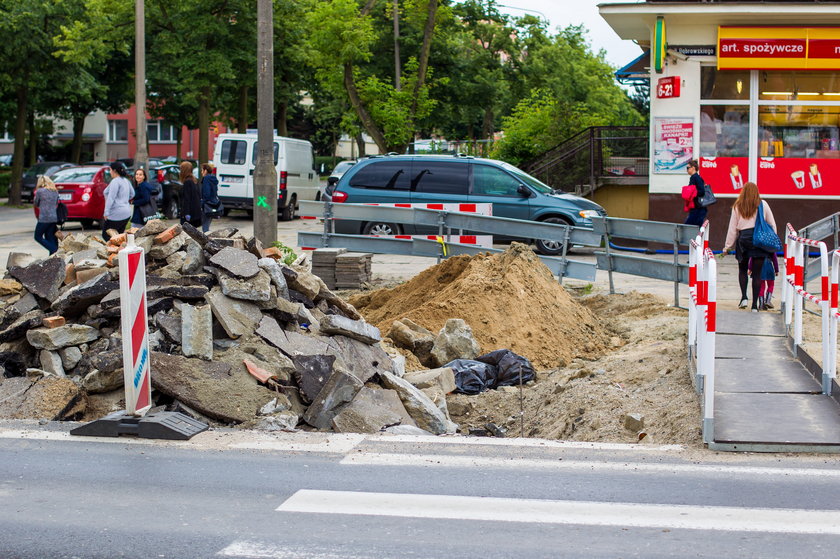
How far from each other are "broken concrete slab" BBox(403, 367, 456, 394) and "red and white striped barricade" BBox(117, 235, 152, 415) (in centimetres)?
275

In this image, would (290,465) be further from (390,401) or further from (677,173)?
(677,173)

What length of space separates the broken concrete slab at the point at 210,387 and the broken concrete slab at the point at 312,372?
293 mm

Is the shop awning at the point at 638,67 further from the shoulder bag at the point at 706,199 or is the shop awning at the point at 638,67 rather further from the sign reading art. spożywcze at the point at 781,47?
the shoulder bag at the point at 706,199

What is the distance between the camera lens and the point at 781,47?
63.9ft

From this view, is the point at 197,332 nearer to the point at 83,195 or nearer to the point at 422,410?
the point at 422,410

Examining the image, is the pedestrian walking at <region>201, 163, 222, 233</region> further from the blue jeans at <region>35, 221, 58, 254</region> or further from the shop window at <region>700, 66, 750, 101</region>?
the shop window at <region>700, 66, 750, 101</region>

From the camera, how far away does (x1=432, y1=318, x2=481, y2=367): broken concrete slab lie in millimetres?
10109

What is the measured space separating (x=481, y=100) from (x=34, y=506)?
42.6 m

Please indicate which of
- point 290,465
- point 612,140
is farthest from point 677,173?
point 290,465

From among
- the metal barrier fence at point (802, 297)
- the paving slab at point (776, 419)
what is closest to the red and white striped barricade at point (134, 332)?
the paving slab at point (776, 419)

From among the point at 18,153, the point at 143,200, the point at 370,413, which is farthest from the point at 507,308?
the point at 18,153

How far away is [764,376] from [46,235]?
14.2 meters

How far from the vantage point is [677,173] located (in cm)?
2044

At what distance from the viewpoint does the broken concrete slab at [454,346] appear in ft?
33.2
